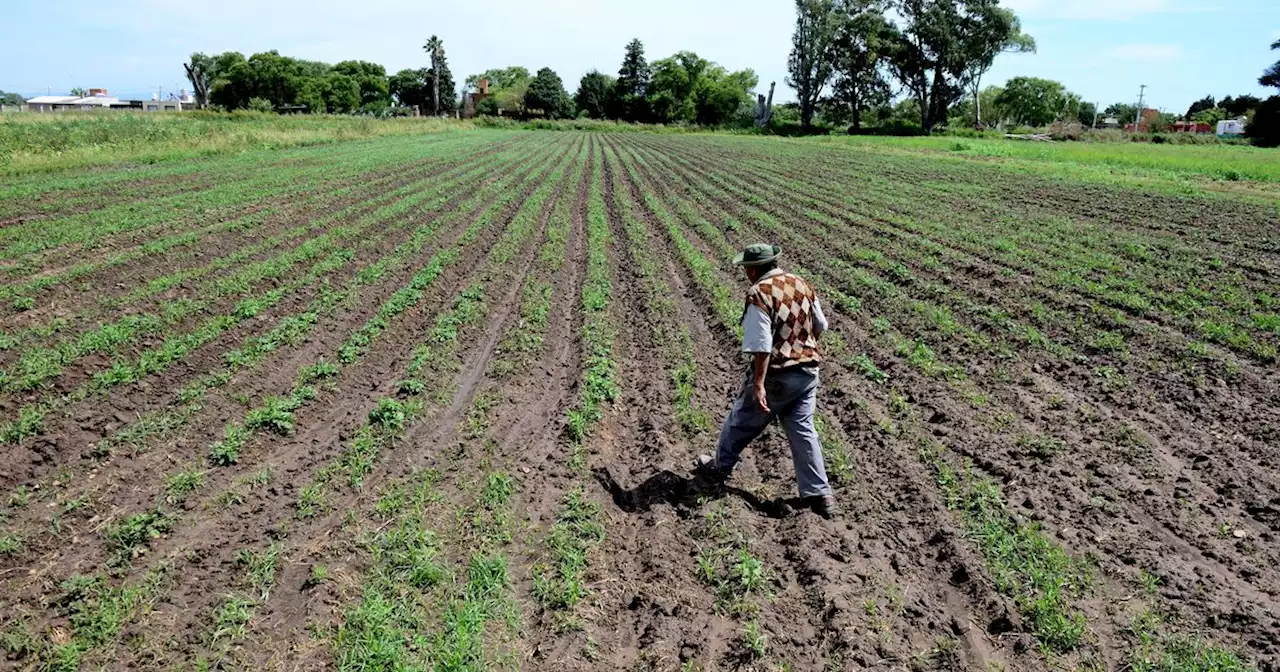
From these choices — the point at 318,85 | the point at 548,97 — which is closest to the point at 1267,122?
the point at 548,97

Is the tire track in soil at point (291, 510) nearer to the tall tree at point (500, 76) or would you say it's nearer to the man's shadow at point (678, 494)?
the man's shadow at point (678, 494)

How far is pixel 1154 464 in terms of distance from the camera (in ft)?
19.2

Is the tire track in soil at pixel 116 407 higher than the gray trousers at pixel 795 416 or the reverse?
the reverse

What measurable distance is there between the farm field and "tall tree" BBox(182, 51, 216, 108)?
8663 centimetres

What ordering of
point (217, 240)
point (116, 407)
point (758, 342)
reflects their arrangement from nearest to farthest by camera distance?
1. point (758, 342)
2. point (116, 407)
3. point (217, 240)

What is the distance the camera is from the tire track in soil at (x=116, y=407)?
560 centimetres

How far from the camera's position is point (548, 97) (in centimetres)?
9844

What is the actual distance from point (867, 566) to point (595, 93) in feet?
337

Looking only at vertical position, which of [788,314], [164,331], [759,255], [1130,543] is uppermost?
[759,255]

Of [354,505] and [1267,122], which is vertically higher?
[1267,122]

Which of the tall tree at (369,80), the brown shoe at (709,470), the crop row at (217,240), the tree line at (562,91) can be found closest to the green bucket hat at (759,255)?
the brown shoe at (709,470)

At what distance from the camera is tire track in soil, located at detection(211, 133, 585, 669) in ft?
12.7

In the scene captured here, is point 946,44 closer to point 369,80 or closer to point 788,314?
point 788,314

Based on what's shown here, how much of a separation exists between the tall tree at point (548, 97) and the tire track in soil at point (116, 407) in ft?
308
